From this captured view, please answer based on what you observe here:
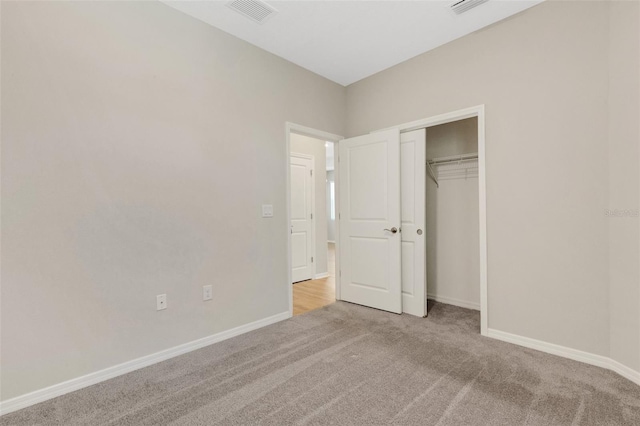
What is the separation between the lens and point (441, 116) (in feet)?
9.76

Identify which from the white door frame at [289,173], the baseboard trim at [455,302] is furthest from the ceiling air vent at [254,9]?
the baseboard trim at [455,302]

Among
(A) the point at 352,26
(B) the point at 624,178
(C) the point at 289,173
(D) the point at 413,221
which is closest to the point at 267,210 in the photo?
(C) the point at 289,173

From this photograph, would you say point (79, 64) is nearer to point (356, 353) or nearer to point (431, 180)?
point (356, 353)

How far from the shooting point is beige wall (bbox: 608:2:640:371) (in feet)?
6.26

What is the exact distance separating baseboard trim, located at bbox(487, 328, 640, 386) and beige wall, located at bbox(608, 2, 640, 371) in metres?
0.05

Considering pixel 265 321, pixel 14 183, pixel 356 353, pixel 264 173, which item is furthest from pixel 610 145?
pixel 14 183

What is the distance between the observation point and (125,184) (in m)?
2.16

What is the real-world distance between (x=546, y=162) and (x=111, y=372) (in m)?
3.62

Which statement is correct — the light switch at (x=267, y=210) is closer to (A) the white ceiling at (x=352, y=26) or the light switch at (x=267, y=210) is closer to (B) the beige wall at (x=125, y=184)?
(B) the beige wall at (x=125, y=184)

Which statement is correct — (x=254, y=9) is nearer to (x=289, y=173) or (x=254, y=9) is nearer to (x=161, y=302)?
(x=289, y=173)

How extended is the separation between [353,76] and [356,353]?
309cm

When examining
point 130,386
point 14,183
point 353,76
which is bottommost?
point 130,386

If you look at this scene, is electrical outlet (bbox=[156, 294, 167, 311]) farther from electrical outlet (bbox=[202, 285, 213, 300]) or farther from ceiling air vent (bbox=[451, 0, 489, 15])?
ceiling air vent (bbox=[451, 0, 489, 15])

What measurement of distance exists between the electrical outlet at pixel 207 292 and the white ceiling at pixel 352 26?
2.30 meters
